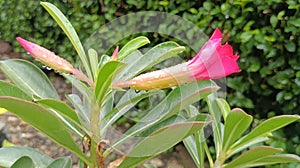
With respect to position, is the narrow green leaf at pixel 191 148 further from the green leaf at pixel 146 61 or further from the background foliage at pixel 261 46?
the background foliage at pixel 261 46

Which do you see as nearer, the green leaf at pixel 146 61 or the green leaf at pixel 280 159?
the green leaf at pixel 146 61

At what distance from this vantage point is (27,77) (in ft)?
2.86

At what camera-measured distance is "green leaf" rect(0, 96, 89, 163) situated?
68cm

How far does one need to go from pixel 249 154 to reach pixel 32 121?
45cm

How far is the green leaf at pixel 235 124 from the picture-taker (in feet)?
3.05

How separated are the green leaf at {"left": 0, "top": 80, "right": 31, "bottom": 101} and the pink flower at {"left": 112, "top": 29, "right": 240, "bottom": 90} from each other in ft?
0.66

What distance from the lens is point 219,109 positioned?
116 centimetres

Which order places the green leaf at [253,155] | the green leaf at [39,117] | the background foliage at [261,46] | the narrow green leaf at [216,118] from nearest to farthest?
the green leaf at [39,117], the green leaf at [253,155], the narrow green leaf at [216,118], the background foliage at [261,46]

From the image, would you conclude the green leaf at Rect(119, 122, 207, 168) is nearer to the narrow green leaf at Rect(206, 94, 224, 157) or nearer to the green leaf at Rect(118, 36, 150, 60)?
the green leaf at Rect(118, 36, 150, 60)

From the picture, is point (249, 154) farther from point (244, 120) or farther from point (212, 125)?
point (212, 125)

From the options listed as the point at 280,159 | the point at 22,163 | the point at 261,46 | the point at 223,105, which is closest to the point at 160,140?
the point at 22,163

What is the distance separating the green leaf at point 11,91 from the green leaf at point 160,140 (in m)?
0.21

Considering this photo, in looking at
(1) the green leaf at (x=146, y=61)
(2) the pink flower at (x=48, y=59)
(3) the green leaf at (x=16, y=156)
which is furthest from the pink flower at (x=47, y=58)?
(3) the green leaf at (x=16, y=156)

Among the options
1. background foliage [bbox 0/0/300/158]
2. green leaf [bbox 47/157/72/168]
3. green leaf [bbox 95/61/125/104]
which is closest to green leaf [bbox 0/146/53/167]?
green leaf [bbox 47/157/72/168]
